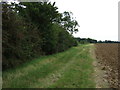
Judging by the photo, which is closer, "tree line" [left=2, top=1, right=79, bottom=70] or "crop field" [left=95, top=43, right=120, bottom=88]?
"crop field" [left=95, top=43, right=120, bottom=88]

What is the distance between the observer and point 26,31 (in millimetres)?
8961

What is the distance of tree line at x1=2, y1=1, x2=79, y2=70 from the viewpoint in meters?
6.56

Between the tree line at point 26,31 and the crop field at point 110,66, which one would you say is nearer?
the crop field at point 110,66

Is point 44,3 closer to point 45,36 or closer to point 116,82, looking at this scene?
point 45,36

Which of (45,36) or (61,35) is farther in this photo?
(61,35)

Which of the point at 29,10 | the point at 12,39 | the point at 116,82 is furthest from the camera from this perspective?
the point at 29,10

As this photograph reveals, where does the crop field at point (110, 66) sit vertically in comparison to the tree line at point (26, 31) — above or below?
below

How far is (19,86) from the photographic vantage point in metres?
4.74

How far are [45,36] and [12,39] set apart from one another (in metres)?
5.74

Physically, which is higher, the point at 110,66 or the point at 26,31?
the point at 26,31

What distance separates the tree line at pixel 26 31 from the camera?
6.56 meters

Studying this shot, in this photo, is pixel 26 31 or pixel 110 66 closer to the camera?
pixel 110 66

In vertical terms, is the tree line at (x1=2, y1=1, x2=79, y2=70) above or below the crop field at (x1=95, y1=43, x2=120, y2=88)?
above

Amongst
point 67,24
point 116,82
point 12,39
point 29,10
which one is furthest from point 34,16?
point 67,24
